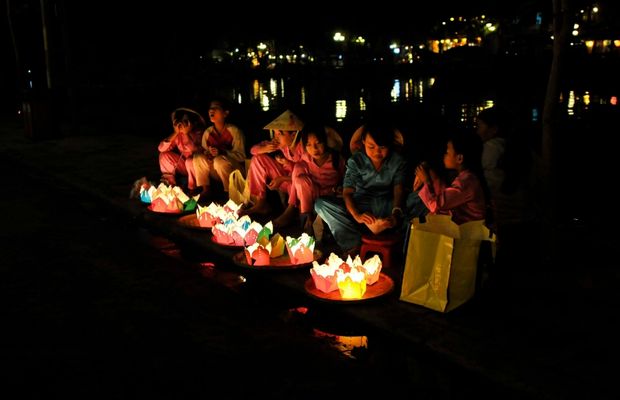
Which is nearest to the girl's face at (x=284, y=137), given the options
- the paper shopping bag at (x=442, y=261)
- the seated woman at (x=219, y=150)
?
the seated woman at (x=219, y=150)

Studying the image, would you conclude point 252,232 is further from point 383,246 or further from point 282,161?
point 383,246

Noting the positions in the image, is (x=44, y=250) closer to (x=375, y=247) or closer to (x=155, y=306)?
(x=155, y=306)

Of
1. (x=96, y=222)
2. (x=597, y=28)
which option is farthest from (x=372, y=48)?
(x=96, y=222)

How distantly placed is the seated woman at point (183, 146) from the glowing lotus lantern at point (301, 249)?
3.19m

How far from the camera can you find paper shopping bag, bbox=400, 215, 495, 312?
15.4ft

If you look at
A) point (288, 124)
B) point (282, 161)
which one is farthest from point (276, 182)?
point (288, 124)

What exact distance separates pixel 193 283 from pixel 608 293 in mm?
3484

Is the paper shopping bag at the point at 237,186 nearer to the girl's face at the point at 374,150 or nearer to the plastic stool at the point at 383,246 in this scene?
the girl's face at the point at 374,150

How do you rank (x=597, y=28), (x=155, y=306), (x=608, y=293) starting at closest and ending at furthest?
(x=608, y=293) → (x=155, y=306) → (x=597, y=28)

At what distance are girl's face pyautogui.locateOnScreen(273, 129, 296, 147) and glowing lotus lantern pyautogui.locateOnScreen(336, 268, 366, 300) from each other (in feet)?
8.33

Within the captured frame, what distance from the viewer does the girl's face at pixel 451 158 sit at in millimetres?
5176

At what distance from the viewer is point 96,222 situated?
339 inches

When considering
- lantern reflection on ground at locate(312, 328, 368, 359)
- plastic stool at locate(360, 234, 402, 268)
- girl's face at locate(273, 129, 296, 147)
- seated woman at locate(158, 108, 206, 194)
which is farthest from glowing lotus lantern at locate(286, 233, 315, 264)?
seated woman at locate(158, 108, 206, 194)

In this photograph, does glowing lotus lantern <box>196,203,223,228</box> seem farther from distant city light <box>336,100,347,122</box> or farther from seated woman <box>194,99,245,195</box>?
distant city light <box>336,100,347,122</box>
